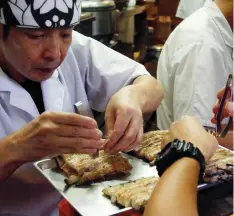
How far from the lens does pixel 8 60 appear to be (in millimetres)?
1464

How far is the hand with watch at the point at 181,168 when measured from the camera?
88 centimetres

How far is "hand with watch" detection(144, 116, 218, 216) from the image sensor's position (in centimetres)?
88

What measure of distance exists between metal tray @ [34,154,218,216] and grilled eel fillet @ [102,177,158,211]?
0.02 meters

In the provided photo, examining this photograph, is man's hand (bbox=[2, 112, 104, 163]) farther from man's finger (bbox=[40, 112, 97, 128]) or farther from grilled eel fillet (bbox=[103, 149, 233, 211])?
grilled eel fillet (bbox=[103, 149, 233, 211])

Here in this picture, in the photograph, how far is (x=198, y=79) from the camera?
5.90 ft

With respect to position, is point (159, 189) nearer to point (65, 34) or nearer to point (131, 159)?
point (131, 159)

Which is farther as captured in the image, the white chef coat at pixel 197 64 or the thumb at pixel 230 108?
the white chef coat at pixel 197 64

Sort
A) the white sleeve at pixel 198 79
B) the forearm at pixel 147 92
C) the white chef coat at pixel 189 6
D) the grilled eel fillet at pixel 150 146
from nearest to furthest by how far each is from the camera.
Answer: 1. the grilled eel fillet at pixel 150 146
2. the forearm at pixel 147 92
3. the white sleeve at pixel 198 79
4. the white chef coat at pixel 189 6

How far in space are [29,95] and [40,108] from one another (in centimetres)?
→ 9

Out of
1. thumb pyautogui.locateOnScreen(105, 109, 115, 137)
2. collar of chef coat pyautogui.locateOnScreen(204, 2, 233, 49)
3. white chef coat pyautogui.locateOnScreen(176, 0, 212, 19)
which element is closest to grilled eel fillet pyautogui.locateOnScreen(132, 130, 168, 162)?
thumb pyautogui.locateOnScreen(105, 109, 115, 137)

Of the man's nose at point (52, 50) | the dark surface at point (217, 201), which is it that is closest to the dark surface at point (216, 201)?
the dark surface at point (217, 201)

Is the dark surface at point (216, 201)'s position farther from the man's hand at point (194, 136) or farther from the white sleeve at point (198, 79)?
the white sleeve at point (198, 79)

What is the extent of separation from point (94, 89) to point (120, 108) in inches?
17.0

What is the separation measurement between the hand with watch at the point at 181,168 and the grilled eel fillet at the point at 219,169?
0.27 feet
